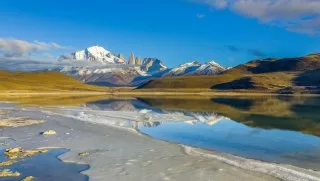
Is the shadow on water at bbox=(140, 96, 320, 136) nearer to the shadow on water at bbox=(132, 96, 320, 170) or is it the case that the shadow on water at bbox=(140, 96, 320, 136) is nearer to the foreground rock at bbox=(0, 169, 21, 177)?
the shadow on water at bbox=(132, 96, 320, 170)

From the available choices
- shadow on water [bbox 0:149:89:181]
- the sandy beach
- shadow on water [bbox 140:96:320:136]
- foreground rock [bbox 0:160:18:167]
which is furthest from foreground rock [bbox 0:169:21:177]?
shadow on water [bbox 140:96:320:136]

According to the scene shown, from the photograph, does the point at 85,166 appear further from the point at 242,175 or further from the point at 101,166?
the point at 242,175

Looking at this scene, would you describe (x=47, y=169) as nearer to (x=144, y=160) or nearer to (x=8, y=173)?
(x=8, y=173)

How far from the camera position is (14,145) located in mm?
30812

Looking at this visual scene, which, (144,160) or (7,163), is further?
(144,160)

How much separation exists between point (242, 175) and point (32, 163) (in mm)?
13155

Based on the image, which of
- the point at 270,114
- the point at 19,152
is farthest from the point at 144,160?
the point at 270,114

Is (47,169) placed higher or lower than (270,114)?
lower

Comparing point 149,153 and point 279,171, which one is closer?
point 279,171

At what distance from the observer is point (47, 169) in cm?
2272

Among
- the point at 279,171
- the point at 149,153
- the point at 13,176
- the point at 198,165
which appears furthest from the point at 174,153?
the point at 13,176

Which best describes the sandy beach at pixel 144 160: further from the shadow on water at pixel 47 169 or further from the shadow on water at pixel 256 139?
the shadow on water at pixel 256 139

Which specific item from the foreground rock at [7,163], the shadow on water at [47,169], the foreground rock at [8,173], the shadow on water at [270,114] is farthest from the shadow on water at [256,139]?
the foreground rock at [8,173]

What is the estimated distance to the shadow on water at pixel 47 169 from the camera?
20922mm
